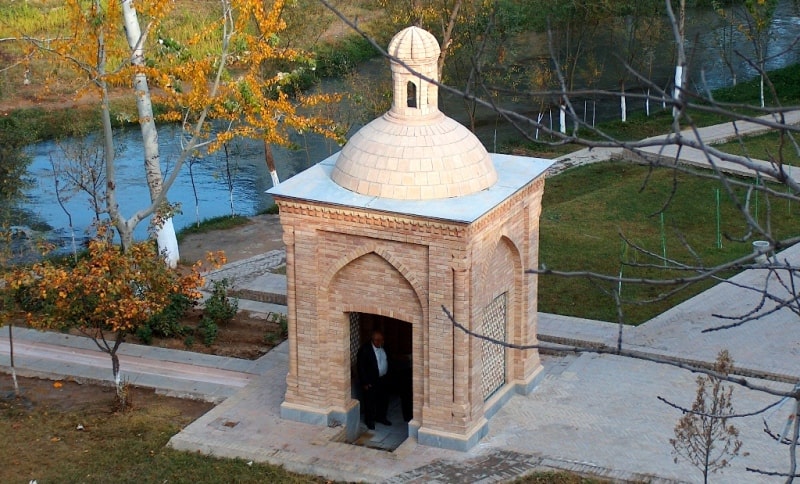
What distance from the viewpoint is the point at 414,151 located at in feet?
41.3

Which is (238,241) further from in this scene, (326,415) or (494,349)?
(494,349)

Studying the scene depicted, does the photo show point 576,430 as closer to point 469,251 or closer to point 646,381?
point 646,381

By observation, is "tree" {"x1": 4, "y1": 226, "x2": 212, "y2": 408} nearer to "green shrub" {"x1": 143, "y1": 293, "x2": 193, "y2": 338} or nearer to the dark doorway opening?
"green shrub" {"x1": 143, "y1": 293, "x2": 193, "y2": 338}

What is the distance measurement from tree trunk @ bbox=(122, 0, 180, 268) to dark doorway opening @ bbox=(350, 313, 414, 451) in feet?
Answer: 13.2

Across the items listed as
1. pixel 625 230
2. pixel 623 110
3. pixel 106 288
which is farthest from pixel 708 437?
pixel 623 110

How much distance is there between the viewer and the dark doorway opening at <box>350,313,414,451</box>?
538 inches

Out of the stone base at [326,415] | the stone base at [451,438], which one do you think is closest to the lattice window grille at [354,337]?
the stone base at [326,415]

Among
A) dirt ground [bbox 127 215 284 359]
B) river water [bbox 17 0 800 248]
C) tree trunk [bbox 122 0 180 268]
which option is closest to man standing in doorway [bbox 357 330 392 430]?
dirt ground [bbox 127 215 284 359]

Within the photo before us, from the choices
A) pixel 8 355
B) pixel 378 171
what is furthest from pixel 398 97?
pixel 8 355

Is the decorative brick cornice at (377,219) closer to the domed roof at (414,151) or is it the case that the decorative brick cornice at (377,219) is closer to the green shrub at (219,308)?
the domed roof at (414,151)

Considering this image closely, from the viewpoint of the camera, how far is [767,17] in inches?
1213

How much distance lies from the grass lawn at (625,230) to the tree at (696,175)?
0.16 meters

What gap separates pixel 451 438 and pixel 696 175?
694cm

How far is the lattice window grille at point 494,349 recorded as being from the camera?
43.5 feet
